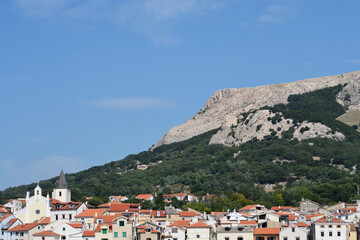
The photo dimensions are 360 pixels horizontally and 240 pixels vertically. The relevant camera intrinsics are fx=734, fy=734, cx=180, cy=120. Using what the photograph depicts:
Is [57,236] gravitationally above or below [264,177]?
below

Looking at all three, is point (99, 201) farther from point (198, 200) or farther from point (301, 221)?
point (301, 221)

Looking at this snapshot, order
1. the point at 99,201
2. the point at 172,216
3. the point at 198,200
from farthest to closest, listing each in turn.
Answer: the point at 198,200, the point at 99,201, the point at 172,216

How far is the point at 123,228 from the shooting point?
97.2m

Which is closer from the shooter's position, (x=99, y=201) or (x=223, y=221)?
(x=223, y=221)

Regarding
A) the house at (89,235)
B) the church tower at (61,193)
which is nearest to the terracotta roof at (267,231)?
the house at (89,235)

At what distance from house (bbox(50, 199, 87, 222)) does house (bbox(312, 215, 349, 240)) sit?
3830 cm

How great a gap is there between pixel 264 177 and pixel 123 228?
338 feet

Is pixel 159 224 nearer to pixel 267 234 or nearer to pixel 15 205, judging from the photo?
pixel 267 234

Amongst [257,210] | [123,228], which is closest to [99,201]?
[257,210]

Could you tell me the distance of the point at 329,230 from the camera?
9419cm

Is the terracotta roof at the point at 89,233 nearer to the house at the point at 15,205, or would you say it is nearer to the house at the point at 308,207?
the house at the point at 15,205

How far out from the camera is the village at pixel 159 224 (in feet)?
316

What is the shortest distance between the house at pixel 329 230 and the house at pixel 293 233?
1861mm

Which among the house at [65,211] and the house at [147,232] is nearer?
the house at [147,232]
